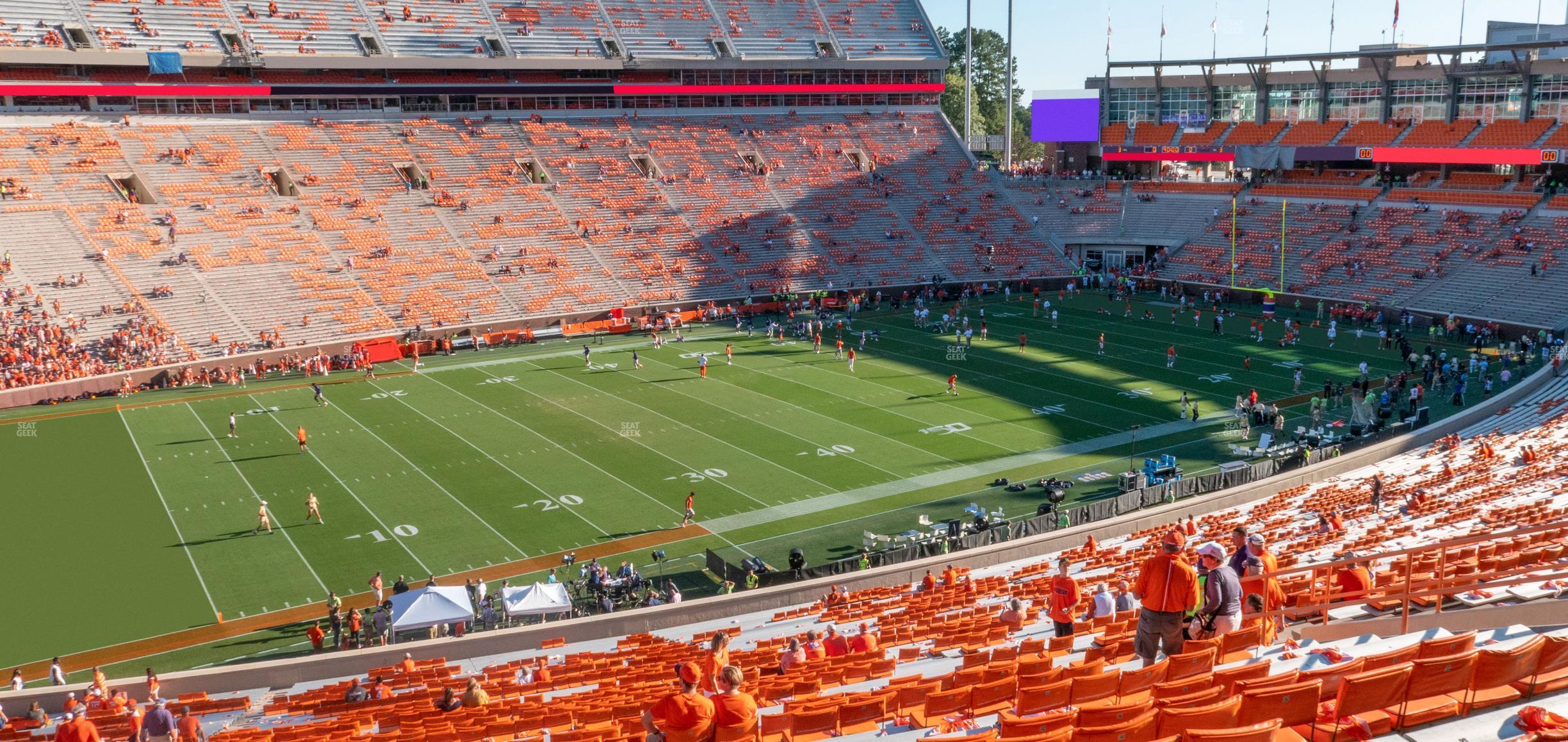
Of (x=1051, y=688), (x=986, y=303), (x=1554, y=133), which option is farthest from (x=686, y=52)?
(x=1051, y=688)

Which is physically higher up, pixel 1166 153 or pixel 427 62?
pixel 427 62

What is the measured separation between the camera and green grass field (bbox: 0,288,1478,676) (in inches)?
1005

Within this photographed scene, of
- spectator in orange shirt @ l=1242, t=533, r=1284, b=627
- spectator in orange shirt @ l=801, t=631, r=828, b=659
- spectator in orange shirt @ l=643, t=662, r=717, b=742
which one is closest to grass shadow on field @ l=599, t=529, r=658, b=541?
spectator in orange shirt @ l=801, t=631, r=828, b=659

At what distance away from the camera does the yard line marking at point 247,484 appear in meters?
25.3

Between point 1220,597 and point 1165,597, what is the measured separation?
0.62m

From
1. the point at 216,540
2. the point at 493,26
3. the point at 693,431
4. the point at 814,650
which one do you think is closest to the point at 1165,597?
the point at 814,650

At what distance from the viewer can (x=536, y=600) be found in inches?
866

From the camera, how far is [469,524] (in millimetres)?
28344

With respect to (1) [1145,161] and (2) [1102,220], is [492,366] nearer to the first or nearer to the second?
(2) [1102,220]

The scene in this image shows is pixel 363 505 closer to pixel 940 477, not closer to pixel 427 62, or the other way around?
pixel 940 477

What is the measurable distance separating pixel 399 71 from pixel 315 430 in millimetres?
31872

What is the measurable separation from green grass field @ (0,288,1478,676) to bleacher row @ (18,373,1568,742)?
541cm

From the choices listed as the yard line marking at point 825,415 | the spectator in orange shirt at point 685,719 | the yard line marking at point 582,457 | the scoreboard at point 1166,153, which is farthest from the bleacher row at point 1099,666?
the scoreboard at point 1166,153

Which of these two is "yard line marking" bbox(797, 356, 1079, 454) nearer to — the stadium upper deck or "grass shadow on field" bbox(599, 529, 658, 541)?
"grass shadow on field" bbox(599, 529, 658, 541)
